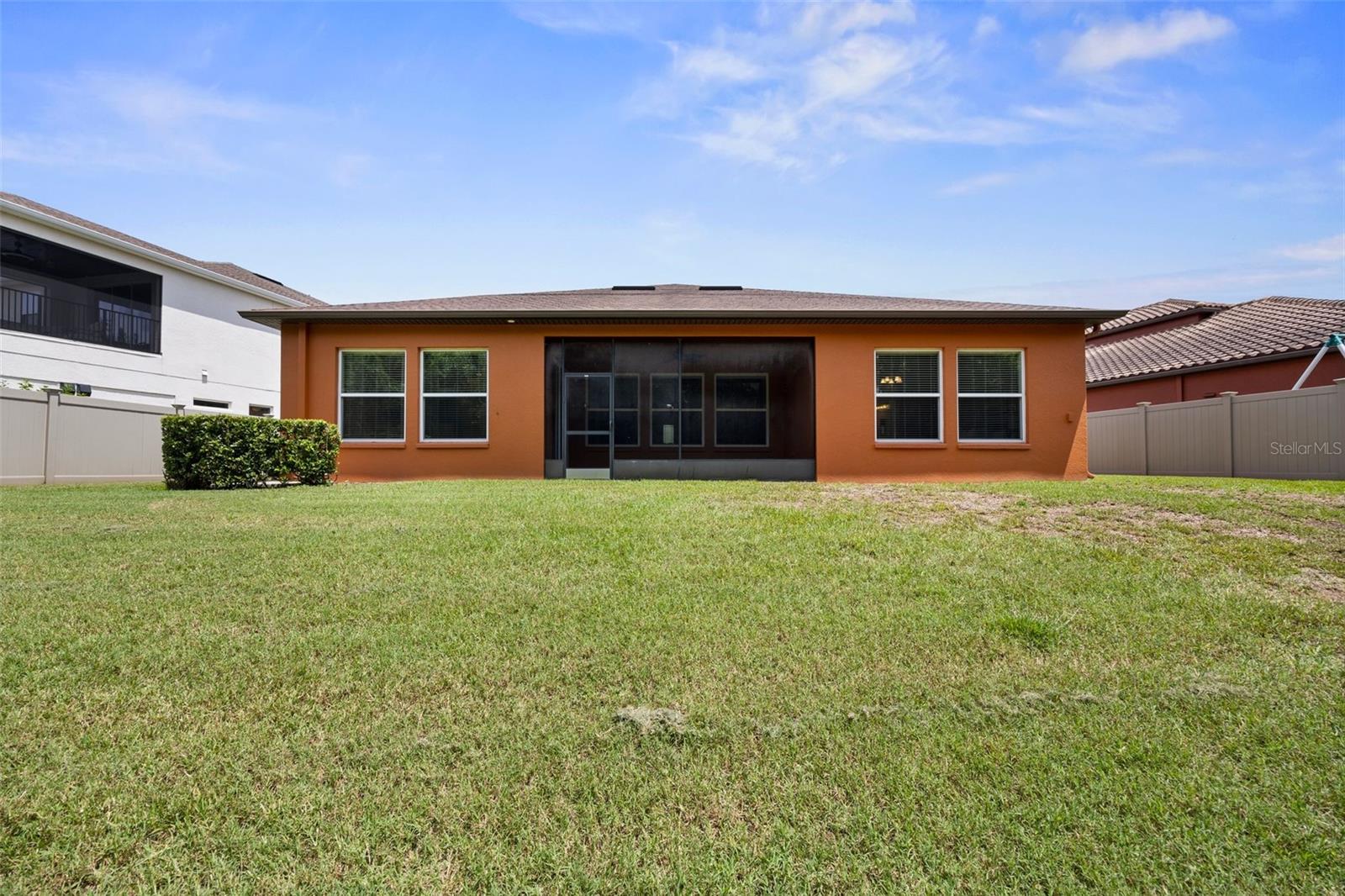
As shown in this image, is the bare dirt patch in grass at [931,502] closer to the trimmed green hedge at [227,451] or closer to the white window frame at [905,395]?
the white window frame at [905,395]

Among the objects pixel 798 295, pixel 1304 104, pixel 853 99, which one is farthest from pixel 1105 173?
pixel 798 295

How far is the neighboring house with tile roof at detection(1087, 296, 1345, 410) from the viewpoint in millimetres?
14281

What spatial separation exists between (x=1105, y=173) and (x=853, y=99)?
511 cm

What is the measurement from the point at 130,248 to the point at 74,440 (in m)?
8.64

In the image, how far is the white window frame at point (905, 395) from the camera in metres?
12.5

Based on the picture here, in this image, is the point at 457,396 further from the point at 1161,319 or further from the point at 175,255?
the point at 1161,319

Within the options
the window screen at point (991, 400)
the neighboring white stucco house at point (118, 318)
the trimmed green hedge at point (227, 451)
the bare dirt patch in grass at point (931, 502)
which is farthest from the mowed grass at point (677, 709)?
the neighboring white stucco house at point (118, 318)

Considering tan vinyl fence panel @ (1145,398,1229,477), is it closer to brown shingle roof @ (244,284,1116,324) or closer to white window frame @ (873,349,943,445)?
brown shingle roof @ (244,284,1116,324)

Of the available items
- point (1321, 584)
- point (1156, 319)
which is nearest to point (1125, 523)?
point (1321, 584)

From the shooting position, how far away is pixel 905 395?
12555 millimetres

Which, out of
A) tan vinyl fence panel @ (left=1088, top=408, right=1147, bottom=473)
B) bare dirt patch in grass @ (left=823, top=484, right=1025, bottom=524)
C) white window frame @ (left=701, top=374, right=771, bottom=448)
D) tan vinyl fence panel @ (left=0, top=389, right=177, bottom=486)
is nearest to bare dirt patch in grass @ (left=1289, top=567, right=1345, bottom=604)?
bare dirt patch in grass @ (left=823, top=484, right=1025, bottom=524)

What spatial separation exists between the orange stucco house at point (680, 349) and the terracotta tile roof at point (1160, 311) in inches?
370

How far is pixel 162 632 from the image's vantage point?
3686mm

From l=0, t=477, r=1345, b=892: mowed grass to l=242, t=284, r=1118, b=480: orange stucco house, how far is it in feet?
22.5
